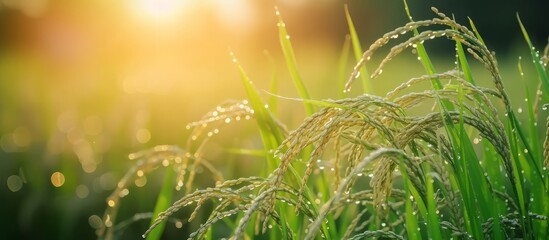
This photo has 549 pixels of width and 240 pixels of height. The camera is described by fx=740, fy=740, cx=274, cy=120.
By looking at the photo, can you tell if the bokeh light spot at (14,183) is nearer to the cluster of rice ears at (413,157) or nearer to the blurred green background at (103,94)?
the blurred green background at (103,94)

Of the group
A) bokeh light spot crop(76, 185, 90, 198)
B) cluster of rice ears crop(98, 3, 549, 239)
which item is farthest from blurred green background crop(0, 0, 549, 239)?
cluster of rice ears crop(98, 3, 549, 239)

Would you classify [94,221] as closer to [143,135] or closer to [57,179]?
[57,179]

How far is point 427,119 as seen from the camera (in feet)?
4.89

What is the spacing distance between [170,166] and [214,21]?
9.12 m

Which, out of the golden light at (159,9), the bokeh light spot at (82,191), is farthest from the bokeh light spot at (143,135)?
the golden light at (159,9)

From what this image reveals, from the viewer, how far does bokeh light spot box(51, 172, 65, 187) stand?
12.5 feet

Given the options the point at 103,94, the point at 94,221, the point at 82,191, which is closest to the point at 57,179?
the point at 82,191

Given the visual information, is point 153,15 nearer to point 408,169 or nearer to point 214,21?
point 214,21

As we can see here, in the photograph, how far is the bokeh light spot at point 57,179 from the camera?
379 cm

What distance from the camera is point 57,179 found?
3.84 metres

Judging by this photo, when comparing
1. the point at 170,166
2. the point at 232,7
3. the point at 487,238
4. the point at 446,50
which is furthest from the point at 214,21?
the point at 446,50

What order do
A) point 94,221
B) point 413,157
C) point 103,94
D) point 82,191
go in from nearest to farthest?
point 413,157 → point 94,221 → point 82,191 → point 103,94

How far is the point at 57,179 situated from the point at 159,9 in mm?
5437

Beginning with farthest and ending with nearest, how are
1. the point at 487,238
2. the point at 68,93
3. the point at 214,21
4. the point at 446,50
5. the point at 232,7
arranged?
the point at 446,50, the point at 232,7, the point at 214,21, the point at 68,93, the point at 487,238
